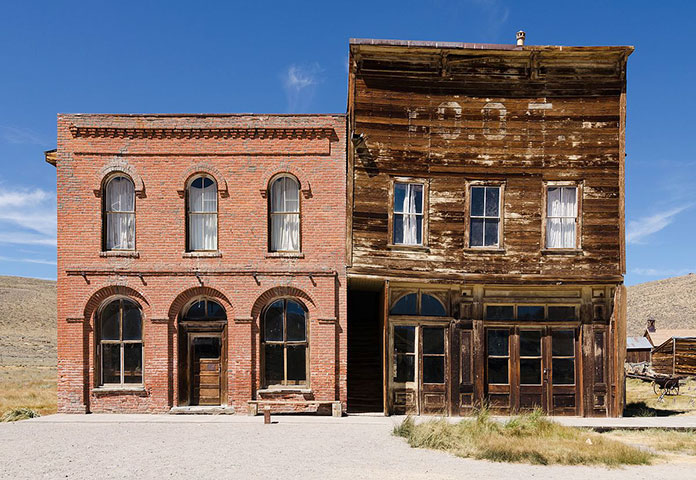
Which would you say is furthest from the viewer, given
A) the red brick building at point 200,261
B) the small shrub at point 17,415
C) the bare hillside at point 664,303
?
the bare hillside at point 664,303

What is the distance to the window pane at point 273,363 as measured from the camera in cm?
1597

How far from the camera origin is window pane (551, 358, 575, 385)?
16078mm

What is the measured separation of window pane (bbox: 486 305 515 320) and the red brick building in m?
4.02

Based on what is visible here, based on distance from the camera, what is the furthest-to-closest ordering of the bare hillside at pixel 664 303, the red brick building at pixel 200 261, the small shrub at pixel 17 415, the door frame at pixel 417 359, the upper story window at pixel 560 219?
1. the bare hillside at pixel 664 303
2. the upper story window at pixel 560 219
3. the red brick building at pixel 200 261
4. the door frame at pixel 417 359
5. the small shrub at pixel 17 415

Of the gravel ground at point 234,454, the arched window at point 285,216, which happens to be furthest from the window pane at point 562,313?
the arched window at point 285,216

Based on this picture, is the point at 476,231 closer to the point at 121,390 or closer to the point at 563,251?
the point at 563,251

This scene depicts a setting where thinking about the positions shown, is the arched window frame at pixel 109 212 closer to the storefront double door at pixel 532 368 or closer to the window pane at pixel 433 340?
the window pane at pixel 433 340

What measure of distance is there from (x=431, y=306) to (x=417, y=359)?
1472mm

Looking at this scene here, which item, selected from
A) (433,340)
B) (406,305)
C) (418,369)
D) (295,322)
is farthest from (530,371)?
(295,322)

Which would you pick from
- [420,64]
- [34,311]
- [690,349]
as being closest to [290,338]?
[420,64]

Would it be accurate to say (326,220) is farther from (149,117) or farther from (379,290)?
(149,117)

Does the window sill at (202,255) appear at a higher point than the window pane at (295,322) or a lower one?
higher

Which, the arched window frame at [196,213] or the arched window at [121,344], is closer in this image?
the arched window at [121,344]

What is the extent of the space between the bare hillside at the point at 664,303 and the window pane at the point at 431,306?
61.5 meters
